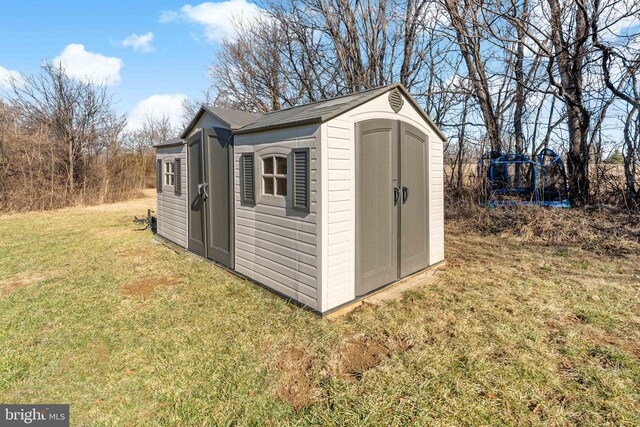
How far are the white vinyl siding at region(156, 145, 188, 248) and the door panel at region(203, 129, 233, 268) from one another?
3.34 feet

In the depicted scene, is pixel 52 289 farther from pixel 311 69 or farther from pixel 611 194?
pixel 311 69

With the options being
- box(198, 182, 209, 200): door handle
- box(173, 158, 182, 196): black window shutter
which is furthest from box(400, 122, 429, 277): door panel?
box(173, 158, 182, 196): black window shutter

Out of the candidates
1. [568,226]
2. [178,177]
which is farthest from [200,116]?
A: [568,226]

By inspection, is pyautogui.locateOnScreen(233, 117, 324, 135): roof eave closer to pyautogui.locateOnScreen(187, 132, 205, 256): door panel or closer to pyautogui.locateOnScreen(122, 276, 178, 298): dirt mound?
pyautogui.locateOnScreen(187, 132, 205, 256): door panel

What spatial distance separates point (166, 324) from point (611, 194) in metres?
9.21

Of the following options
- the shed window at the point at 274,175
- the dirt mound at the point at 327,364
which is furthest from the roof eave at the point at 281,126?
the dirt mound at the point at 327,364

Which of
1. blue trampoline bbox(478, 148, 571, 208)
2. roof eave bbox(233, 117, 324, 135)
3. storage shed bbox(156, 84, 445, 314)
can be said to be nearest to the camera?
roof eave bbox(233, 117, 324, 135)

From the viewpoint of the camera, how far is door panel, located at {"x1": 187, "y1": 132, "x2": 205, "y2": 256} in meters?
5.24

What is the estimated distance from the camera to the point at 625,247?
537 centimetres

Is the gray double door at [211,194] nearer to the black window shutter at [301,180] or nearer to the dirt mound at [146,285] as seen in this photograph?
the dirt mound at [146,285]

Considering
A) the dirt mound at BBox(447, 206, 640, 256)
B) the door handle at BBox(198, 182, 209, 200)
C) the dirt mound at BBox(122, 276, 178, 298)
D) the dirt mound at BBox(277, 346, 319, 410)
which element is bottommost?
the dirt mound at BBox(277, 346, 319, 410)

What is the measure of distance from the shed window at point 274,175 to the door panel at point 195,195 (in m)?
1.70

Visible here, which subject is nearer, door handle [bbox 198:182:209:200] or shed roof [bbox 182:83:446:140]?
→ shed roof [bbox 182:83:446:140]

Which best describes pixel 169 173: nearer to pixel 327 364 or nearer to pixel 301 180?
pixel 301 180
